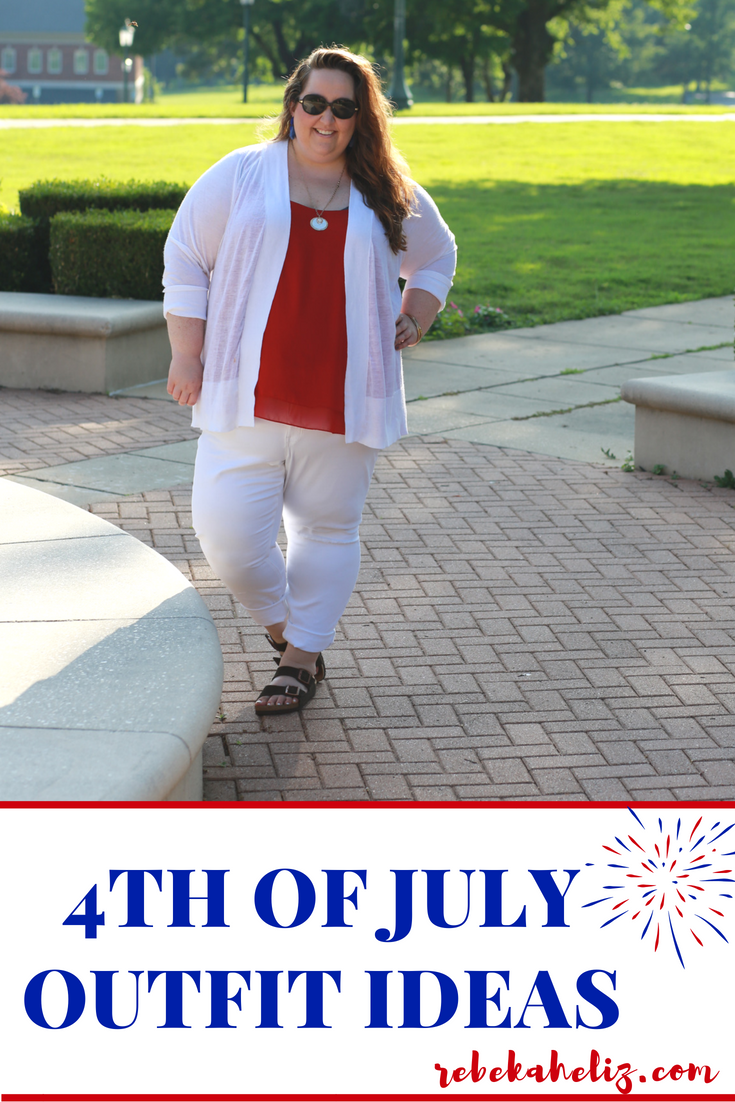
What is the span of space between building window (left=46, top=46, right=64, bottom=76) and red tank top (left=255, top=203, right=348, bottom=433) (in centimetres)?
11340

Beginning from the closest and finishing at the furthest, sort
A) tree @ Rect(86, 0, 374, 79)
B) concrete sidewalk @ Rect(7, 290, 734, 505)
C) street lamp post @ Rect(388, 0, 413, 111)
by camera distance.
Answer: concrete sidewalk @ Rect(7, 290, 734, 505)
street lamp post @ Rect(388, 0, 413, 111)
tree @ Rect(86, 0, 374, 79)

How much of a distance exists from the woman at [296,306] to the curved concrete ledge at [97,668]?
0.32 meters

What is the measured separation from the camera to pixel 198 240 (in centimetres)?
330

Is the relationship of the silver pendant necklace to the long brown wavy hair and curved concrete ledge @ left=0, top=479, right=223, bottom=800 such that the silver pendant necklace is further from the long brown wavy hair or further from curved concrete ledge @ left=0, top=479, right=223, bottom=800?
curved concrete ledge @ left=0, top=479, right=223, bottom=800

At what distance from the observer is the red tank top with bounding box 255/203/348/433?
328cm

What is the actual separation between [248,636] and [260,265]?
1583 millimetres

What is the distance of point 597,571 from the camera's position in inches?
205

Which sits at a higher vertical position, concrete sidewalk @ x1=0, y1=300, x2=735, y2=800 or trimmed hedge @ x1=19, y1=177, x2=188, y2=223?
trimmed hedge @ x1=19, y1=177, x2=188, y2=223

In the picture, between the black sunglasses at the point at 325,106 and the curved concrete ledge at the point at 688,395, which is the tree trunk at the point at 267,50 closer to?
the curved concrete ledge at the point at 688,395

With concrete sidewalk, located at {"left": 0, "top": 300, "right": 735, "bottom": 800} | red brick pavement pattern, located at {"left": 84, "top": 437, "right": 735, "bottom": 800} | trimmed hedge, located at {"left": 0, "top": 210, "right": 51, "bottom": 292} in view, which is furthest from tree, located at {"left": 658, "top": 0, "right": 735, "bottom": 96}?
red brick pavement pattern, located at {"left": 84, "top": 437, "right": 735, "bottom": 800}

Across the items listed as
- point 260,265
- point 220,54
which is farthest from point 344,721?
point 220,54

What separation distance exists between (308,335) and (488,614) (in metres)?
1.72

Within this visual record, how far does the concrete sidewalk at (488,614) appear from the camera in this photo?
3582mm

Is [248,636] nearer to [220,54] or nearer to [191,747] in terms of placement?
[191,747]
